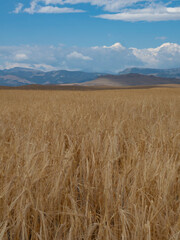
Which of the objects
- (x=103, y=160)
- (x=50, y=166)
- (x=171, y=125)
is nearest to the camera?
(x=50, y=166)

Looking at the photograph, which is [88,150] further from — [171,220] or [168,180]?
[171,220]

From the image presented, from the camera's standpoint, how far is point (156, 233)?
1038 mm

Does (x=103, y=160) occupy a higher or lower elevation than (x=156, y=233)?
higher

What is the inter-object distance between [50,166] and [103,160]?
0.34 m

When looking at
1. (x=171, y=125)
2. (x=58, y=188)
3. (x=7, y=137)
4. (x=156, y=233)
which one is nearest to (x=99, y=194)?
(x=58, y=188)

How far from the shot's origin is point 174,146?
2.05 meters

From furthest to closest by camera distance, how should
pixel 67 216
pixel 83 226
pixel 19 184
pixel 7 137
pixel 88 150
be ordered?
pixel 7 137 → pixel 88 150 → pixel 19 184 → pixel 67 216 → pixel 83 226

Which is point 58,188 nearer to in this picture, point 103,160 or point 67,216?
point 67,216

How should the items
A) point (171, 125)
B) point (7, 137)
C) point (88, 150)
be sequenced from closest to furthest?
1. point (88, 150)
2. point (7, 137)
3. point (171, 125)

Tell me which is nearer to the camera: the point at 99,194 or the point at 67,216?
the point at 67,216

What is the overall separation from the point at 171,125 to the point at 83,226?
6.92 feet

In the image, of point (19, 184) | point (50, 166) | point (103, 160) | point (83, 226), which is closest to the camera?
point (83, 226)

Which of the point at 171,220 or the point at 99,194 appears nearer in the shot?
the point at 171,220

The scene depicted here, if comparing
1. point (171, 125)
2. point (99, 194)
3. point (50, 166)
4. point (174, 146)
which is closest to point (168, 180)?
point (99, 194)
